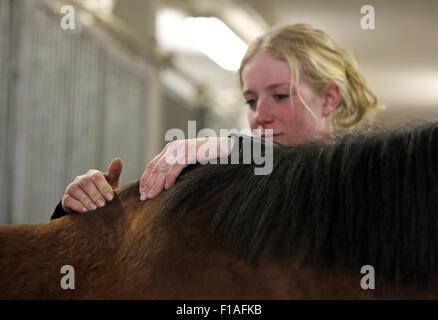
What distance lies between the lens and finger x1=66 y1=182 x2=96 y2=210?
660mm

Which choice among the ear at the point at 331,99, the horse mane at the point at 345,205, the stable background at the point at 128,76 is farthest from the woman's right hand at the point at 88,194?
the ear at the point at 331,99

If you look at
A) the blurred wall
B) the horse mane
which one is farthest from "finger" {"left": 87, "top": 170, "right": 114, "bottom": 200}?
the blurred wall

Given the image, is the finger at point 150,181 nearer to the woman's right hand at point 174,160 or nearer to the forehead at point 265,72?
the woman's right hand at point 174,160

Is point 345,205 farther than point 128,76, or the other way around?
point 128,76

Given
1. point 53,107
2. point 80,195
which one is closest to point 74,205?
point 80,195

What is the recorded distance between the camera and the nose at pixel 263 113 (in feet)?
3.77

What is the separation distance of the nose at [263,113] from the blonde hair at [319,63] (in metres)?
0.07

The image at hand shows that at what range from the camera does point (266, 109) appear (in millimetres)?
1156

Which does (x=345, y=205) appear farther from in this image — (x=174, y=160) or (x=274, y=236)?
(x=174, y=160)

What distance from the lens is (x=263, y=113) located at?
45.4 inches

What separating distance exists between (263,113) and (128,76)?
57.6 inches

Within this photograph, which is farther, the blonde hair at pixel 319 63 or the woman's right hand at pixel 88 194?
the blonde hair at pixel 319 63

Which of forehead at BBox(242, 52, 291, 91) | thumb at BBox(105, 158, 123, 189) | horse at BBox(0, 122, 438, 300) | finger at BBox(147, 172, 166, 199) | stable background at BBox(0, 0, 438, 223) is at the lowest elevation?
horse at BBox(0, 122, 438, 300)

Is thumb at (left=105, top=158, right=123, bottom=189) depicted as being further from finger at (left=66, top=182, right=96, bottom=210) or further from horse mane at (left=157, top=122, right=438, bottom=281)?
horse mane at (left=157, top=122, right=438, bottom=281)
